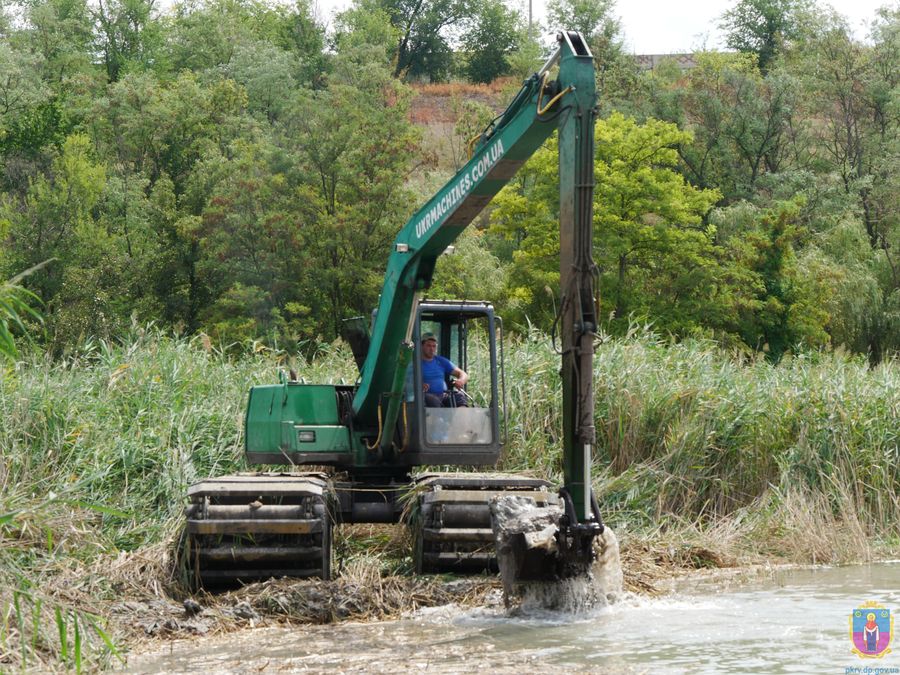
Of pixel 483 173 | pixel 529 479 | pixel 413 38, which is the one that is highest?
pixel 413 38

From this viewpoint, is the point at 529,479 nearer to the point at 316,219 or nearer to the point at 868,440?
the point at 868,440

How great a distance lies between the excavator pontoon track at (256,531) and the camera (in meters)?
9.63

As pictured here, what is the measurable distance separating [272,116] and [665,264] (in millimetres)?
18137

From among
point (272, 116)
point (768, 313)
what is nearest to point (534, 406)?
point (768, 313)

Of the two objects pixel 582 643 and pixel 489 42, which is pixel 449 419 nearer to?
pixel 582 643

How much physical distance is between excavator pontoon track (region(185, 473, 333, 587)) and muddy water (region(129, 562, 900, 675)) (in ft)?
2.82

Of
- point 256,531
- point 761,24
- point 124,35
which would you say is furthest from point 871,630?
point 761,24

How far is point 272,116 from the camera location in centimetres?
4772

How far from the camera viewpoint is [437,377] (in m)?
11.0

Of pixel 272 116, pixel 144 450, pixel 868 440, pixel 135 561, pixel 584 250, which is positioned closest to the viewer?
pixel 584 250

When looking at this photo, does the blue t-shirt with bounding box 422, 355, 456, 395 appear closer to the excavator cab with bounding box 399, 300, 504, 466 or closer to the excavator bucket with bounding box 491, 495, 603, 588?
the excavator cab with bounding box 399, 300, 504, 466

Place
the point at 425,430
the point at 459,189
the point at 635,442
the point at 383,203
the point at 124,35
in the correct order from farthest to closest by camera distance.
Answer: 1. the point at 124,35
2. the point at 383,203
3. the point at 635,442
4. the point at 425,430
5. the point at 459,189

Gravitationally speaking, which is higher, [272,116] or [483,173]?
[272,116]

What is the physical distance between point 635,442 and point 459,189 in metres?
5.23
